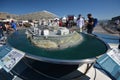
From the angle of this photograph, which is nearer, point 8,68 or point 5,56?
point 8,68

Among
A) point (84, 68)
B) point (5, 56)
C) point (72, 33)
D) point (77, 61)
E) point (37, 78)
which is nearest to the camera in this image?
point (77, 61)

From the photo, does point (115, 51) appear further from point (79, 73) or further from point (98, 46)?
point (79, 73)

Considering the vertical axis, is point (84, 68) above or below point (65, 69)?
below

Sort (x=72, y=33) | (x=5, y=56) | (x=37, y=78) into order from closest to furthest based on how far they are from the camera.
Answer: (x=5, y=56), (x=37, y=78), (x=72, y=33)

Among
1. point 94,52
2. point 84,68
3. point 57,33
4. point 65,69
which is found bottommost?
point 84,68

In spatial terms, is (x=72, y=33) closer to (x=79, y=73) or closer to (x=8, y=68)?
(x=79, y=73)

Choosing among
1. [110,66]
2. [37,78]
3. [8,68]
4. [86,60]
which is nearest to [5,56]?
[8,68]

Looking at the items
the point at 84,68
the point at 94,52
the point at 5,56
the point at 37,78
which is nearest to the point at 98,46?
the point at 94,52
